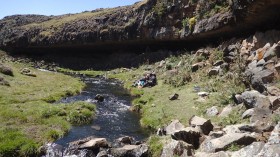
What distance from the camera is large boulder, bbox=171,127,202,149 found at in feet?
61.3

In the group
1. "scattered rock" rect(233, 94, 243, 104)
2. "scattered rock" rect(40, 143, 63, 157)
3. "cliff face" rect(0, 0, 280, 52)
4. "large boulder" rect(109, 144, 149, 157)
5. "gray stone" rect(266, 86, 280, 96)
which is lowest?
"scattered rock" rect(40, 143, 63, 157)

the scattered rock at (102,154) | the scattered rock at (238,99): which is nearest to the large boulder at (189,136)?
the scattered rock at (102,154)

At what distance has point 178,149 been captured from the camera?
1712cm

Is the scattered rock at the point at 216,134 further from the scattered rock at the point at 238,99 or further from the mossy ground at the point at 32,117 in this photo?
the mossy ground at the point at 32,117

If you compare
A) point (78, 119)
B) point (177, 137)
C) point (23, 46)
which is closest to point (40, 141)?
point (78, 119)

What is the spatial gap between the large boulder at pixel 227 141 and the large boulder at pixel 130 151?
3.59 m

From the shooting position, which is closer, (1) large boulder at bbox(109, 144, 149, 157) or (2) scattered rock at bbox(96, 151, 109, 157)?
(2) scattered rock at bbox(96, 151, 109, 157)

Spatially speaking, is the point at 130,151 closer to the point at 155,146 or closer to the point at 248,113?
the point at 155,146

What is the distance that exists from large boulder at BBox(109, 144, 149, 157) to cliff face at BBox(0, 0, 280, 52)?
20.3 metres

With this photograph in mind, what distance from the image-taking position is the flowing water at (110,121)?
77.4ft

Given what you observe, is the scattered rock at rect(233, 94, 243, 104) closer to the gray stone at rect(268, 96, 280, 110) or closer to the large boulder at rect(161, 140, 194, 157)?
the gray stone at rect(268, 96, 280, 110)

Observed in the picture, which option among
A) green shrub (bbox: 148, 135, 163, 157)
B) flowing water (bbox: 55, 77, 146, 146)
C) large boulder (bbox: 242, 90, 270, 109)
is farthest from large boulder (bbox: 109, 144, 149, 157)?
large boulder (bbox: 242, 90, 270, 109)

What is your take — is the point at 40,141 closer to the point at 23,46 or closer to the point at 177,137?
the point at 177,137

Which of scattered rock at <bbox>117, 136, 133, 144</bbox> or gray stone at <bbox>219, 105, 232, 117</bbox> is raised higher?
gray stone at <bbox>219, 105, 232, 117</bbox>
